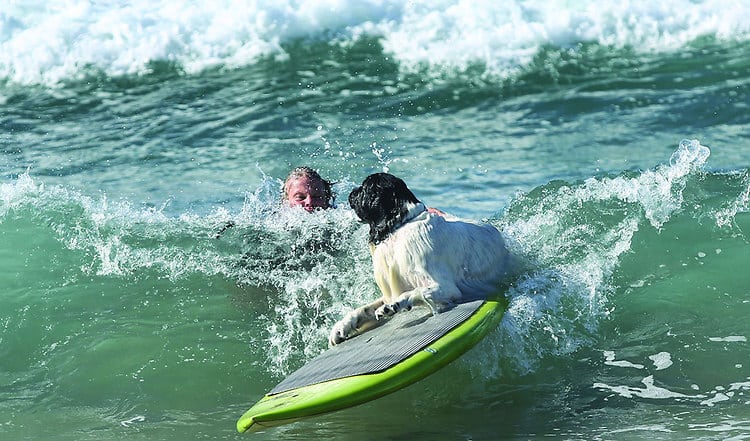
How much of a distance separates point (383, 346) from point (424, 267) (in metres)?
0.52

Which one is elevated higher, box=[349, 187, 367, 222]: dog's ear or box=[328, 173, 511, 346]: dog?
box=[349, 187, 367, 222]: dog's ear

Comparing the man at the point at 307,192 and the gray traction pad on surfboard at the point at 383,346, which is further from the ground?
the man at the point at 307,192

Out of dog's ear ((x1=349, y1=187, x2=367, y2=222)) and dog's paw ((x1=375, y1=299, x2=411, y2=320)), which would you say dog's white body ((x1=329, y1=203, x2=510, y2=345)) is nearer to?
dog's paw ((x1=375, y1=299, x2=411, y2=320))

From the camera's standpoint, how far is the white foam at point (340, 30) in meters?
12.8

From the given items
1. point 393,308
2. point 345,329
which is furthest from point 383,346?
point 345,329

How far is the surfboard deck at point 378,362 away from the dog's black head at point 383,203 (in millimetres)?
445

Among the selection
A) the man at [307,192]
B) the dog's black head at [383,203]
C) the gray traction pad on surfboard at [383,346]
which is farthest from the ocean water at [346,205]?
the dog's black head at [383,203]

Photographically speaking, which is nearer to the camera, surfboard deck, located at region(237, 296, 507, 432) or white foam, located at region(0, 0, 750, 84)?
surfboard deck, located at region(237, 296, 507, 432)

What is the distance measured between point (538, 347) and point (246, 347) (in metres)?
1.67

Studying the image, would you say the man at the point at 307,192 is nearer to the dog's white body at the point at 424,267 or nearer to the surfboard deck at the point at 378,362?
the dog's white body at the point at 424,267

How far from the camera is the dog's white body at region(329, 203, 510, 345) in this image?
194 inches

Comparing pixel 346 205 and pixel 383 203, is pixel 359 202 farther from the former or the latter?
pixel 346 205

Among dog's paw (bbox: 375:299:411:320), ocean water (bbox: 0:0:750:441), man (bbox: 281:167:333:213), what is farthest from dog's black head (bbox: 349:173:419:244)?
man (bbox: 281:167:333:213)

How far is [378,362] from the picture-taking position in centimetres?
437
